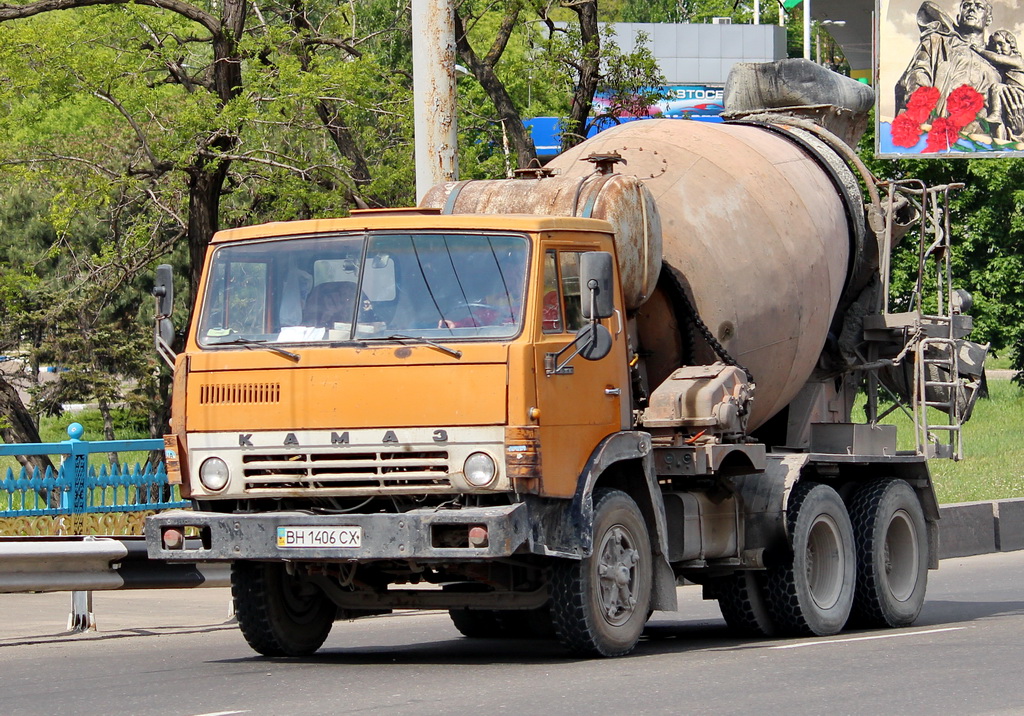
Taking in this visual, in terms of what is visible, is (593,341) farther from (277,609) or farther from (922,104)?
(922,104)

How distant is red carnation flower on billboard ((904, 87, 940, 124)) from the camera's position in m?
33.2

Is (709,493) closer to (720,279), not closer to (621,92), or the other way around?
(720,279)

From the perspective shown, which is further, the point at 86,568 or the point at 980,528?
the point at 980,528

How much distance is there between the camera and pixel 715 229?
420 inches

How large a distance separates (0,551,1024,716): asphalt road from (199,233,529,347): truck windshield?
183 centimetres

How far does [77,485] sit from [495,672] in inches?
239

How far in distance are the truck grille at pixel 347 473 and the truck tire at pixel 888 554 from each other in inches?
178

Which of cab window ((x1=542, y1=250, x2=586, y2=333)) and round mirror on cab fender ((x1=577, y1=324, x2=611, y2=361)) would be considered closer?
round mirror on cab fender ((x1=577, y1=324, x2=611, y2=361))

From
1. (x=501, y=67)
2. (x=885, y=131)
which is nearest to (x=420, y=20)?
(x=501, y=67)

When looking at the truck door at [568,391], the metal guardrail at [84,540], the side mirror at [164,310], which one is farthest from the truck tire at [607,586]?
the metal guardrail at [84,540]

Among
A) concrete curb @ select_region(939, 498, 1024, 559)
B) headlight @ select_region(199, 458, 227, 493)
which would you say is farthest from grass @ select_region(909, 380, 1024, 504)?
headlight @ select_region(199, 458, 227, 493)

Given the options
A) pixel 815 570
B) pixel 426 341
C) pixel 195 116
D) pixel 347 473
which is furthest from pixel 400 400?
pixel 195 116

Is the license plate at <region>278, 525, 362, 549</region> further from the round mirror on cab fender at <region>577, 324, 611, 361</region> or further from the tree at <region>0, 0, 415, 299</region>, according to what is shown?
the tree at <region>0, 0, 415, 299</region>

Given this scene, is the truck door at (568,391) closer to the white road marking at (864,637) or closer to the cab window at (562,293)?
the cab window at (562,293)
